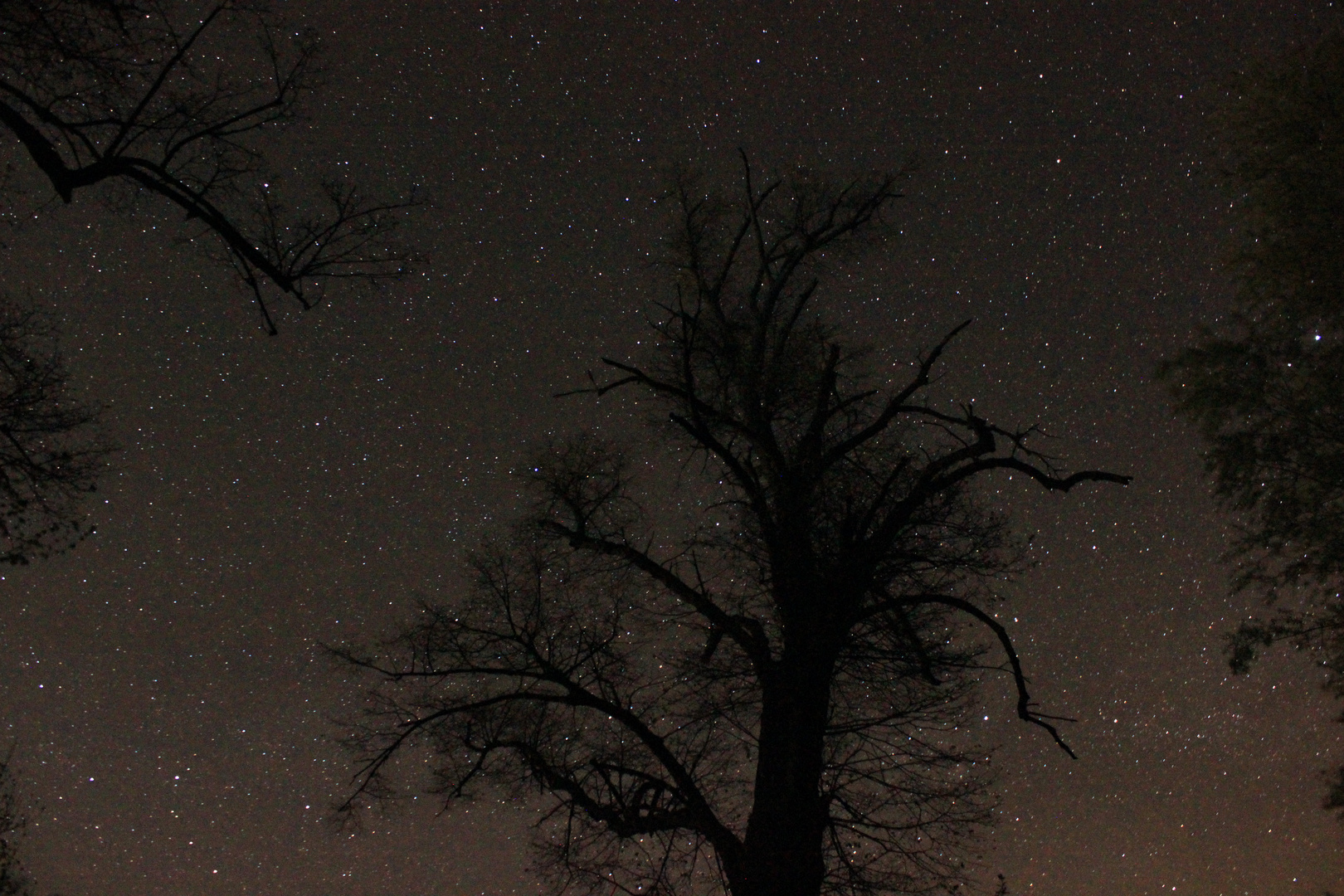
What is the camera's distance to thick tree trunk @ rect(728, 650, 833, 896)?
6.80 metres

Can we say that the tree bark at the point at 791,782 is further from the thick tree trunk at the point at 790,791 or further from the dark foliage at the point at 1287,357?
the dark foliage at the point at 1287,357

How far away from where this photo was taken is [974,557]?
24.6 feet

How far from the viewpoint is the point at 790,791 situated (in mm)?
7012

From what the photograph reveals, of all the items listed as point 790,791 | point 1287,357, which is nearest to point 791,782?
point 790,791

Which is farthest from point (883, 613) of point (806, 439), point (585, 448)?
point (585, 448)

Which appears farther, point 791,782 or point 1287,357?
point 1287,357

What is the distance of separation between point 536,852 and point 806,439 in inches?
151

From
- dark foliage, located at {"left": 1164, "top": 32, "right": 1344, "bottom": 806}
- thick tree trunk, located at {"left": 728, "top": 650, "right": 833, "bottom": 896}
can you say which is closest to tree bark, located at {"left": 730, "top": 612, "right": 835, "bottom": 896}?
thick tree trunk, located at {"left": 728, "top": 650, "right": 833, "bottom": 896}

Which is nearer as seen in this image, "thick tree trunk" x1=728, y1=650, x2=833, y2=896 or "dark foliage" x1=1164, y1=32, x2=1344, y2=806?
"thick tree trunk" x1=728, y1=650, x2=833, y2=896

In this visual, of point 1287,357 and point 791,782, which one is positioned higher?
point 1287,357

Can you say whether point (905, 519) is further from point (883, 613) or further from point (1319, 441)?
point (1319, 441)

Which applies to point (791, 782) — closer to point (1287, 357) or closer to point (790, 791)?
point (790, 791)

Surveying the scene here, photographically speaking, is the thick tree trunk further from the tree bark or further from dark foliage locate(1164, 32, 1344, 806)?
dark foliage locate(1164, 32, 1344, 806)

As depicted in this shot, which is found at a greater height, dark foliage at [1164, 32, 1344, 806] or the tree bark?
dark foliage at [1164, 32, 1344, 806]
